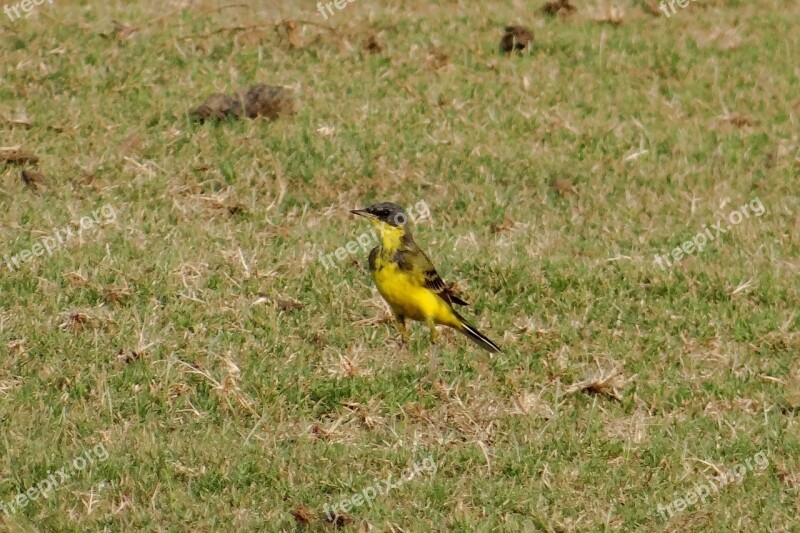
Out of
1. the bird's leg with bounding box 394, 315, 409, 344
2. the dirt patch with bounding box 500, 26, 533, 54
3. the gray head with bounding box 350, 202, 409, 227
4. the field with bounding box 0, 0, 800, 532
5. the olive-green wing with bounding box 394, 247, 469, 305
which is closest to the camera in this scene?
the field with bounding box 0, 0, 800, 532

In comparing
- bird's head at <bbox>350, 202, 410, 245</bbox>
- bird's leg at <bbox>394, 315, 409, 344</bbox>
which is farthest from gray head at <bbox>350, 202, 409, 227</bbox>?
bird's leg at <bbox>394, 315, 409, 344</bbox>

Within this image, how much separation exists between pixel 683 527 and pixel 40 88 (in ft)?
25.9

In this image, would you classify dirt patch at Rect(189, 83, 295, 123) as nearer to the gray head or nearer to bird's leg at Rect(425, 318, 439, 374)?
the gray head

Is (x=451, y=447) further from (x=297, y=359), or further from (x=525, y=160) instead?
(x=525, y=160)

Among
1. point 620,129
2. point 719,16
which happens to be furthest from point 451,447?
point 719,16

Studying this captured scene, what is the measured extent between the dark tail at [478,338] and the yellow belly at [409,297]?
7cm

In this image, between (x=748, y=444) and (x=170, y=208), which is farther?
(x=170, y=208)

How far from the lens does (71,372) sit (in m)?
8.47

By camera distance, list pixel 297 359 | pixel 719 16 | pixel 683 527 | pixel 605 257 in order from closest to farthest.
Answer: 1. pixel 683 527
2. pixel 297 359
3. pixel 605 257
4. pixel 719 16

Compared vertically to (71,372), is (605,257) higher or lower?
lower

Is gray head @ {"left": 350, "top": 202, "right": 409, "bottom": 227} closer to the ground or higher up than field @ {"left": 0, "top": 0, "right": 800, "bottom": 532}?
higher up

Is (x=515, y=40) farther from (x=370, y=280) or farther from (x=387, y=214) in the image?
(x=387, y=214)

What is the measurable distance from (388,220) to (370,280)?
898mm

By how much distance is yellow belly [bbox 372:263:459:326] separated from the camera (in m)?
9.09
